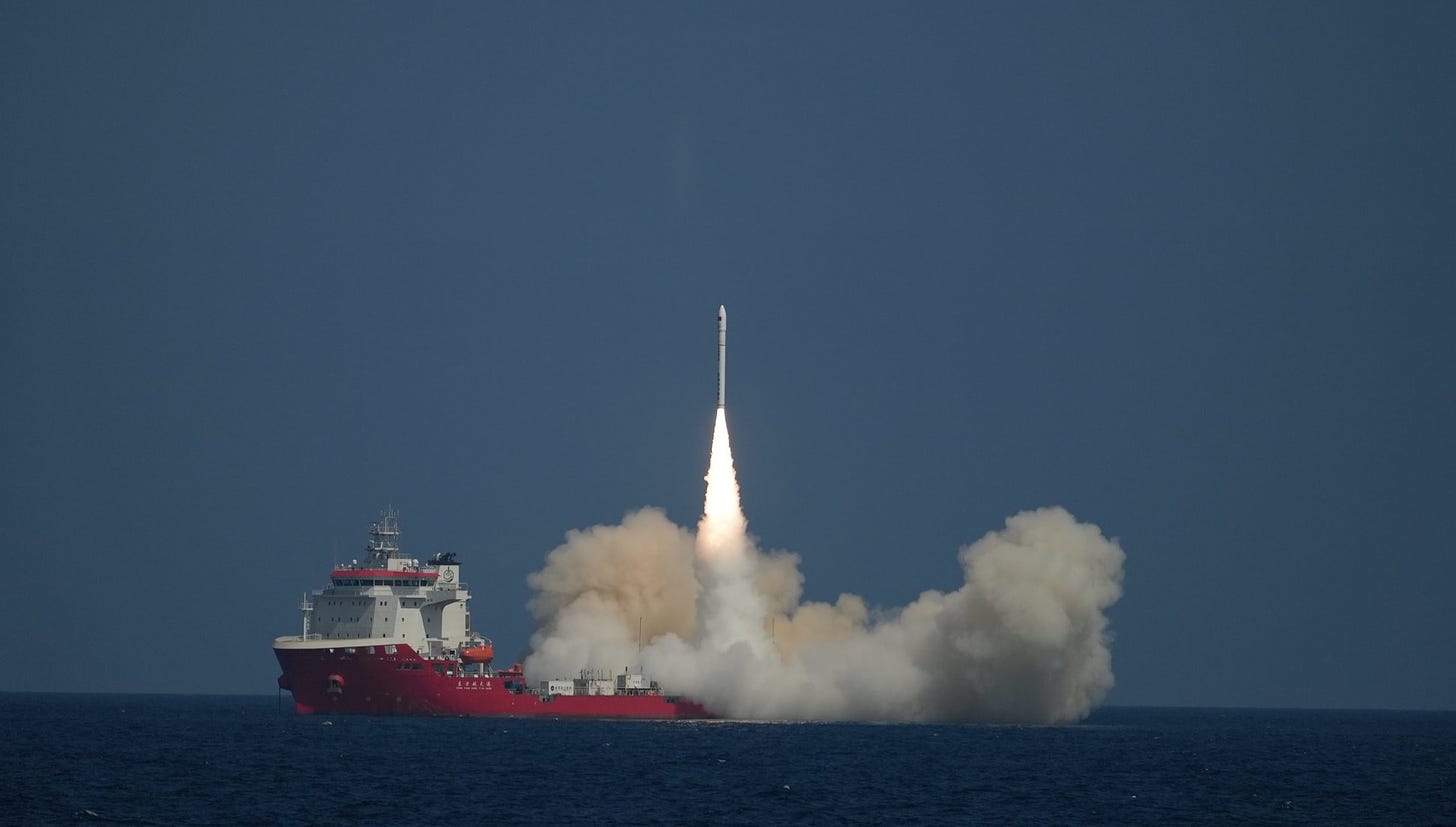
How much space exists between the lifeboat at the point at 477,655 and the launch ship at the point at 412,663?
69 millimetres

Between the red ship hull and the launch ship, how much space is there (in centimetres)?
5

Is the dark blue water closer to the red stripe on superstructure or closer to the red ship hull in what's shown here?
the red ship hull

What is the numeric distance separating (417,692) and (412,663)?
1714 mm

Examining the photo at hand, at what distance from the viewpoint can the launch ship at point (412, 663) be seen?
313 feet

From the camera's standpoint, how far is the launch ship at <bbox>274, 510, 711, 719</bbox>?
95.4m

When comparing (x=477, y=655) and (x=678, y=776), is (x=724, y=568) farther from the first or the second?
(x=678, y=776)

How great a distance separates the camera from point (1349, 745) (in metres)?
113

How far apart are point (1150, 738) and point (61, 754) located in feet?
191

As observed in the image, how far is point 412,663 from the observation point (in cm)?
9512

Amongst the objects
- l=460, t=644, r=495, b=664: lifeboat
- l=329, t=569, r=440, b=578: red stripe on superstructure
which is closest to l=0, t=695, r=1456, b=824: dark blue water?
l=460, t=644, r=495, b=664: lifeboat

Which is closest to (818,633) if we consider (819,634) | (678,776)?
(819,634)

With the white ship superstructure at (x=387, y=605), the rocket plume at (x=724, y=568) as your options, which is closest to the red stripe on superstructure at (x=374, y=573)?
the white ship superstructure at (x=387, y=605)

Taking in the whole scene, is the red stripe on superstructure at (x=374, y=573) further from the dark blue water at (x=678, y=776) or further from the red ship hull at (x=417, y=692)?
the dark blue water at (x=678, y=776)

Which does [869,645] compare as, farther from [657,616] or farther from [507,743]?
[507,743]
